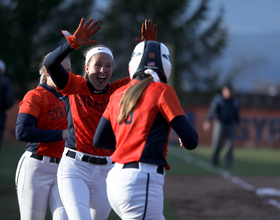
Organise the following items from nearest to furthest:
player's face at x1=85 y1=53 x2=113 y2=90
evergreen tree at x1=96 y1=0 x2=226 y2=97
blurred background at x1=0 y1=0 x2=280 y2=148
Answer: player's face at x1=85 y1=53 x2=113 y2=90 → blurred background at x1=0 y1=0 x2=280 y2=148 → evergreen tree at x1=96 y1=0 x2=226 y2=97

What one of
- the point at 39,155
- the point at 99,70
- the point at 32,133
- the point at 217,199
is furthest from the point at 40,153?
the point at 217,199

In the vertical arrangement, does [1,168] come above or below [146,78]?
below

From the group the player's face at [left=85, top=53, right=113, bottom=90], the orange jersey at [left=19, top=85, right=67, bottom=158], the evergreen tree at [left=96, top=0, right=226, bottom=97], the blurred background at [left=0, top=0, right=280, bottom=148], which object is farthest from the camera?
the evergreen tree at [left=96, top=0, right=226, bottom=97]

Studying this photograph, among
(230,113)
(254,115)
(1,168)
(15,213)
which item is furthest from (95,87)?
(254,115)

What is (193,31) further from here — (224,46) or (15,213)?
(15,213)

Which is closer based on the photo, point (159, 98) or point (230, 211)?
point (159, 98)

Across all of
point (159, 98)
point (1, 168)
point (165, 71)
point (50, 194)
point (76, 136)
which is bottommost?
point (1, 168)

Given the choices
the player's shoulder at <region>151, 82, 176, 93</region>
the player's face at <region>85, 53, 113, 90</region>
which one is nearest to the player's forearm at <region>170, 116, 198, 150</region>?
the player's shoulder at <region>151, 82, 176, 93</region>

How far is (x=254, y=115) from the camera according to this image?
24.2 metres

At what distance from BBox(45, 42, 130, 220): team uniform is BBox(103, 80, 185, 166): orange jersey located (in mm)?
938

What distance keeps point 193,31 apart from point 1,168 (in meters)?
28.8

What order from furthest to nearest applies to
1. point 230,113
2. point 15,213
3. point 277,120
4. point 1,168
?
point 277,120, point 230,113, point 1,168, point 15,213

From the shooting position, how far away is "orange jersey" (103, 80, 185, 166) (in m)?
2.60

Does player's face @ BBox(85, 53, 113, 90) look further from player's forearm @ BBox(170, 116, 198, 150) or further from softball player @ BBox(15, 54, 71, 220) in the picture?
player's forearm @ BBox(170, 116, 198, 150)
